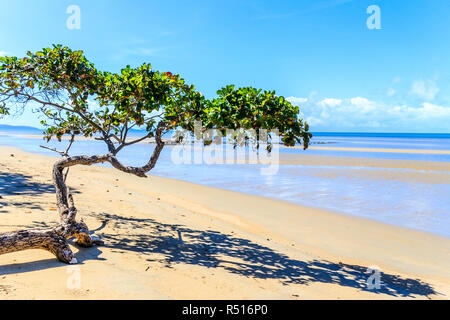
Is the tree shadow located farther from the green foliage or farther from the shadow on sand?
the green foliage

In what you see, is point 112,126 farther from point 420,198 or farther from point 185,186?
point 420,198

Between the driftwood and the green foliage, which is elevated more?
the green foliage

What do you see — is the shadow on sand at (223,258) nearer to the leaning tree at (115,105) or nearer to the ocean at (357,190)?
the leaning tree at (115,105)

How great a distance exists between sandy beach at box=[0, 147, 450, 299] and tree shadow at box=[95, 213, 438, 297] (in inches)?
1.0

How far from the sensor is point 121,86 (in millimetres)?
6316

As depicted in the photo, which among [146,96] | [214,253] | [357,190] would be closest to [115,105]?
[146,96]

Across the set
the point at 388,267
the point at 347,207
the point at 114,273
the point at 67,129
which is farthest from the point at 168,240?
the point at 347,207

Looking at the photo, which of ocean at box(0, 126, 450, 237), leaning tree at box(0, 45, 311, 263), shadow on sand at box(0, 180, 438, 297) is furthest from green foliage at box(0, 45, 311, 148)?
ocean at box(0, 126, 450, 237)

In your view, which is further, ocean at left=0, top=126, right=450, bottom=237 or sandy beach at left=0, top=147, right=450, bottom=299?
ocean at left=0, top=126, right=450, bottom=237

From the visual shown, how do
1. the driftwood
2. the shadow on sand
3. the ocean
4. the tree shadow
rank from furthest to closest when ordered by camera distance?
the ocean → the tree shadow → the shadow on sand → the driftwood

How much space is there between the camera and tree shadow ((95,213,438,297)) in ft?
20.0

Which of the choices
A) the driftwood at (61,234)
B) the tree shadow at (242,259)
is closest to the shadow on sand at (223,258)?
the tree shadow at (242,259)

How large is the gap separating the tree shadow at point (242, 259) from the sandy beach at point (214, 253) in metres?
0.03

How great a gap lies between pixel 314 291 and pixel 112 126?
5.94 metres
